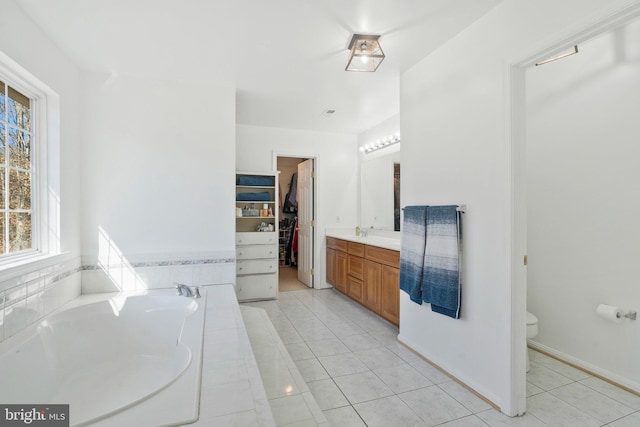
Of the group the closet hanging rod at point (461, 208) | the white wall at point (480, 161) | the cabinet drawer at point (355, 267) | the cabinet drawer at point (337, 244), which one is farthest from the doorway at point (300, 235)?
the closet hanging rod at point (461, 208)

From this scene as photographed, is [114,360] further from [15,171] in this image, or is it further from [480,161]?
[480,161]

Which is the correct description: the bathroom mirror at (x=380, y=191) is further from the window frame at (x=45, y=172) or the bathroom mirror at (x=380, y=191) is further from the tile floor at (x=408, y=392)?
the window frame at (x=45, y=172)

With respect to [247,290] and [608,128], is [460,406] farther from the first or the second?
[247,290]

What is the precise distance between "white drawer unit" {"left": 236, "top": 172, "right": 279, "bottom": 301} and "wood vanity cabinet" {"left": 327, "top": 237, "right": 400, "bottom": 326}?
860 millimetres

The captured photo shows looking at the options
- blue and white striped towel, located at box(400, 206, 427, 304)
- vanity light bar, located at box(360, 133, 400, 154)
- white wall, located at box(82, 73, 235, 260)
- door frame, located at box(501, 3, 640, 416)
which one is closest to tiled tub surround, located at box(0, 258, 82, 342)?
white wall, located at box(82, 73, 235, 260)

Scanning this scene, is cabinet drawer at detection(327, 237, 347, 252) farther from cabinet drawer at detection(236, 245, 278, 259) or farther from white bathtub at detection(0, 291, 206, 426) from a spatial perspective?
white bathtub at detection(0, 291, 206, 426)

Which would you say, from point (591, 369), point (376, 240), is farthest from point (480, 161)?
point (376, 240)

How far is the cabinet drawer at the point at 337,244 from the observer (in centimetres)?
425

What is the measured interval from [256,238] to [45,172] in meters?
2.25

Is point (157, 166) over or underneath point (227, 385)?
over

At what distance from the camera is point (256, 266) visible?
414 centimetres

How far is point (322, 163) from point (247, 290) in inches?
84.6

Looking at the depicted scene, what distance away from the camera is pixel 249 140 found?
4484 mm

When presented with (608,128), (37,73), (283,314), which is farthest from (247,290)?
(608,128)
